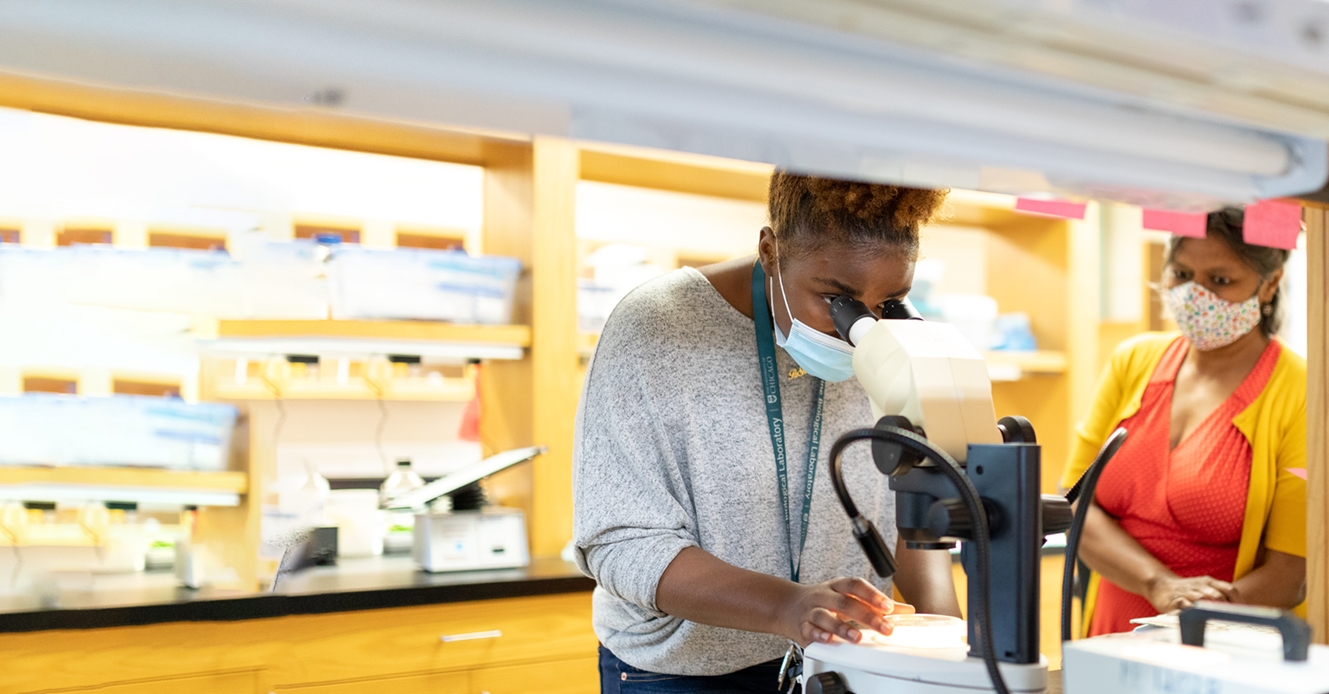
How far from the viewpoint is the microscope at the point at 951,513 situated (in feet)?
2.93

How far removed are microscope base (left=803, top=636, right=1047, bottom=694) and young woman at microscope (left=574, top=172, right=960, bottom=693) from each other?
226 millimetres

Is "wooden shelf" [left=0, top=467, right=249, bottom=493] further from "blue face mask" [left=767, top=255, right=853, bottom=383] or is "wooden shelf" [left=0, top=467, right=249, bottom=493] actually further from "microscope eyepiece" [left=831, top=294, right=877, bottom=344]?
"microscope eyepiece" [left=831, top=294, right=877, bottom=344]

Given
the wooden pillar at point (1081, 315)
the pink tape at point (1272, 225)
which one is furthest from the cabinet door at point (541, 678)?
the wooden pillar at point (1081, 315)

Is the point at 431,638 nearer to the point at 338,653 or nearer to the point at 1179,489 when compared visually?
the point at 338,653

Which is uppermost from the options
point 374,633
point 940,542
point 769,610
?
point 940,542

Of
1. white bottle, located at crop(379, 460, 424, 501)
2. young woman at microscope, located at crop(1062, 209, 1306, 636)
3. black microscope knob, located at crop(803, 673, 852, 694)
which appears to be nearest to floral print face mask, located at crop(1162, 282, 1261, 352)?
young woman at microscope, located at crop(1062, 209, 1306, 636)

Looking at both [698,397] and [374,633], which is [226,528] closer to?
[374,633]

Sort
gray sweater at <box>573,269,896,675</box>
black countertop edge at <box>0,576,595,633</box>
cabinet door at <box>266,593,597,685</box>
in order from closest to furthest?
gray sweater at <box>573,269,896,675</box> → black countertop edge at <box>0,576,595,633</box> → cabinet door at <box>266,593,597,685</box>

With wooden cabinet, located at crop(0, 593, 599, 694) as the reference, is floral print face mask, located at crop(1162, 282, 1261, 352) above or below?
above

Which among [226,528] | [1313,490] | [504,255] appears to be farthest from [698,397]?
[504,255]

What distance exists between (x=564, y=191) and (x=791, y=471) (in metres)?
1.81

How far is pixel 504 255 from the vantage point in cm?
323

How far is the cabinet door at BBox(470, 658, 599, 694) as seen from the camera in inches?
100

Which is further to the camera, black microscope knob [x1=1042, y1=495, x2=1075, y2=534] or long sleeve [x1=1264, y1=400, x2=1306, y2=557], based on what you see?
long sleeve [x1=1264, y1=400, x2=1306, y2=557]
